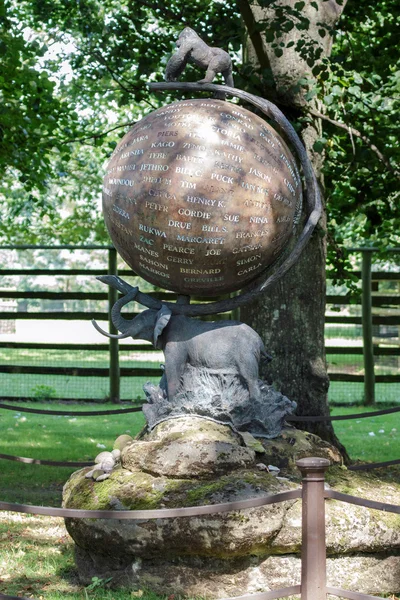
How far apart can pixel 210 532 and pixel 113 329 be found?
7350 millimetres

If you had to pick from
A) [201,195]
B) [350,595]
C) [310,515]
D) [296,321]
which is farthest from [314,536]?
[296,321]

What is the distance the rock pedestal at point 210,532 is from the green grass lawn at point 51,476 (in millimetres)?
208

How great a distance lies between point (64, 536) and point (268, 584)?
1982mm

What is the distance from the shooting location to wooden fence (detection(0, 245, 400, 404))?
11297mm

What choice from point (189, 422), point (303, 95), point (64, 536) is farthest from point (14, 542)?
point (303, 95)

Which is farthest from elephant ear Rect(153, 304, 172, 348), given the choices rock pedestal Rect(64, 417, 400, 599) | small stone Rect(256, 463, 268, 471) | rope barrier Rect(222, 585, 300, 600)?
rope barrier Rect(222, 585, 300, 600)

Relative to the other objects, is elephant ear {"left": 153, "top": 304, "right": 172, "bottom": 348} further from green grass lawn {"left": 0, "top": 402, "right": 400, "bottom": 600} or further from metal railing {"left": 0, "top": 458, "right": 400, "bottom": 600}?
metal railing {"left": 0, "top": 458, "right": 400, "bottom": 600}

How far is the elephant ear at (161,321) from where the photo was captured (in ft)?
16.3

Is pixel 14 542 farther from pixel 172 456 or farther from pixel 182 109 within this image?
pixel 182 109

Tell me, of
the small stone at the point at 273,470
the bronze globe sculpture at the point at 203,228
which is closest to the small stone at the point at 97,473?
the bronze globe sculpture at the point at 203,228

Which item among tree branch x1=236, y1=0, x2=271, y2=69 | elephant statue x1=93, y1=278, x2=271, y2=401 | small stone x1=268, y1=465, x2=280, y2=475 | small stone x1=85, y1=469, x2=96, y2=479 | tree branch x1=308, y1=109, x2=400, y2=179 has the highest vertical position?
tree branch x1=236, y1=0, x2=271, y2=69

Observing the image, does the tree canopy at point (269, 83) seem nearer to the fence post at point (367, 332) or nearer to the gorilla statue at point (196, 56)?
the gorilla statue at point (196, 56)

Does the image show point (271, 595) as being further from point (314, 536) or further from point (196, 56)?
point (196, 56)

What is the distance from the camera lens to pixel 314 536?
351 centimetres
